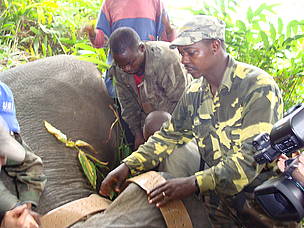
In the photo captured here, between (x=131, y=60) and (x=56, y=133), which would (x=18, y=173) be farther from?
(x=131, y=60)

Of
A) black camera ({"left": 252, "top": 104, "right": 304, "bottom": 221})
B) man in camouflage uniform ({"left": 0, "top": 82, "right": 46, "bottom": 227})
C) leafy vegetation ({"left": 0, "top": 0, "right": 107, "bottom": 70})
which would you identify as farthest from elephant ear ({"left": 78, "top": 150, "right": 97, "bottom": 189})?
leafy vegetation ({"left": 0, "top": 0, "right": 107, "bottom": 70})

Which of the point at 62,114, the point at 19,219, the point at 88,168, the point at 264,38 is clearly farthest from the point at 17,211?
the point at 264,38

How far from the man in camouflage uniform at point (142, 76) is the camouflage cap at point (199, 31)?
0.62 metres

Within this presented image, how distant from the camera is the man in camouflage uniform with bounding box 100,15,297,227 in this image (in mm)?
2014

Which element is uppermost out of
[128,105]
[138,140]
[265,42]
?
[265,42]

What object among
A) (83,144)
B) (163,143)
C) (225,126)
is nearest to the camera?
(225,126)

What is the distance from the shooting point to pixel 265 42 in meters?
3.16

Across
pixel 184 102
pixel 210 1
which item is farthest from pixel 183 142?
pixel 210 1

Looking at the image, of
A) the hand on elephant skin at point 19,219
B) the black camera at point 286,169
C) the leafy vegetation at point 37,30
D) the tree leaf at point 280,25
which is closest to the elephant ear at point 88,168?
the hand on elephant skin at point 19,219

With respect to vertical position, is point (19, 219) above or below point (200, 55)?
below

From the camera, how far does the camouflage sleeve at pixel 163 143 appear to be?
2336 mm

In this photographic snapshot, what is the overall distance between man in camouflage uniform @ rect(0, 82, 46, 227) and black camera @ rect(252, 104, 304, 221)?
1.00m

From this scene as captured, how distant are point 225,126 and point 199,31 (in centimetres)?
53

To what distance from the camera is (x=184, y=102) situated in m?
2.45
